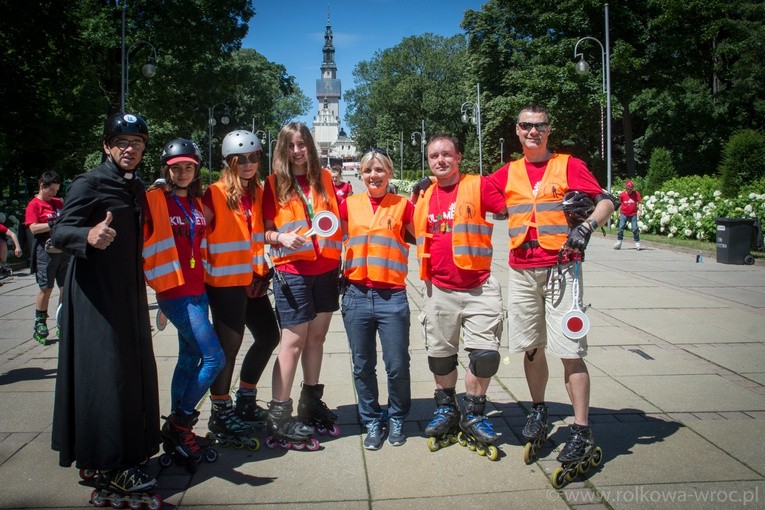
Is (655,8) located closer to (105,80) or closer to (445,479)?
(105,80)

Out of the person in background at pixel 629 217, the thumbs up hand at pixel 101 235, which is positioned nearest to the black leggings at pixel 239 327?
the thumbs up hand at pixel 101 235

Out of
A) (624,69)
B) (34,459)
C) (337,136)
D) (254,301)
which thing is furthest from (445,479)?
(337,136)

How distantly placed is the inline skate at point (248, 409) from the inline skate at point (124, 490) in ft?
3.24

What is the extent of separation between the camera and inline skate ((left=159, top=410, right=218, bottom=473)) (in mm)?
3753

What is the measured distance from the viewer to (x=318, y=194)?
4.20m

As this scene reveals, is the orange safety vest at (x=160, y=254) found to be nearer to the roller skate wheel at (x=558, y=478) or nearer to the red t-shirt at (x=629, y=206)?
the roller skate wheel at (x=558, y=478)

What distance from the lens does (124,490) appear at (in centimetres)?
333

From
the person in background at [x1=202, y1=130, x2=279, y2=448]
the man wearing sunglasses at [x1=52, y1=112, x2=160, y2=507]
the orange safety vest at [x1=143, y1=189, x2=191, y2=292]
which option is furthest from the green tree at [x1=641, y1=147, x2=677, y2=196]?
the man wearing sunglasses at [x1=52, y1=112, x2=160, y2=507]

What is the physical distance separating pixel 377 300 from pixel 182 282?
1173mm

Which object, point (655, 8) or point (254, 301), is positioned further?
point (655, 8)

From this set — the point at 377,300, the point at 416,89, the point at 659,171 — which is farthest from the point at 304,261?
the point at 416,89

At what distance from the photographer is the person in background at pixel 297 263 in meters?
4.08

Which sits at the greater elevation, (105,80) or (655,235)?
(105,80)

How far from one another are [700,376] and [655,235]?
1599cm
